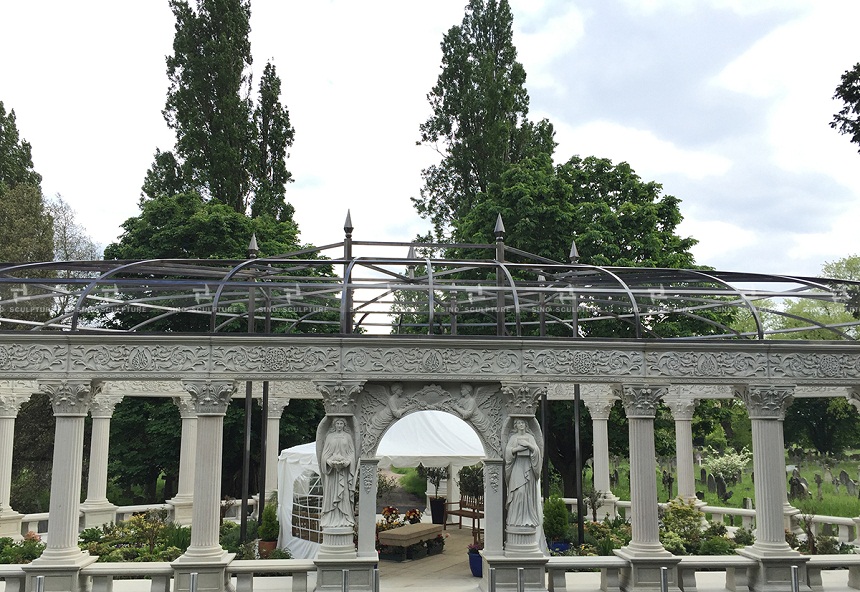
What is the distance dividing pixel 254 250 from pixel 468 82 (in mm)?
21700

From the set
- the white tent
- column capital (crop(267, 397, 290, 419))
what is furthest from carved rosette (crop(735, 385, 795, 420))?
column capital (crop(267, 397, 290, 419))

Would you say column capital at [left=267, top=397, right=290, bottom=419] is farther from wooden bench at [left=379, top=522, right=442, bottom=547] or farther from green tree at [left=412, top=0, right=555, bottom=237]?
green tree at [left=412, top=0, right=555, bottom=237]

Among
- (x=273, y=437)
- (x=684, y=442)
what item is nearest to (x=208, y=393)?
(x=273, y=437)

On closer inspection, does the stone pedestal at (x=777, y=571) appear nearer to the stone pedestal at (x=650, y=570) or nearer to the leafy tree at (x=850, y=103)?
the stone pedestal at (x=650, y=570)

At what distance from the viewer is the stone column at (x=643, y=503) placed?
1313cm

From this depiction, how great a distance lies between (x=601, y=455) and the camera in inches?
877

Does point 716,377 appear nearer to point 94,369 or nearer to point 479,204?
point 94,369

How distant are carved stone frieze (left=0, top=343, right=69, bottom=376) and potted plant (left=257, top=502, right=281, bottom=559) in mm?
6616

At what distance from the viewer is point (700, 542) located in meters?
16.8

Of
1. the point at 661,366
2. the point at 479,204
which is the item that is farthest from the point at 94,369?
the point at 479,204

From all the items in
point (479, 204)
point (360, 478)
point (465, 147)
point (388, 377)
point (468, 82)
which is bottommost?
point (360, 478)

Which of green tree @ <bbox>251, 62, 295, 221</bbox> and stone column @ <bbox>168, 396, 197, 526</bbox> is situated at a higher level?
green tree @ <bbox>251, 62, 295, 221</bbox>

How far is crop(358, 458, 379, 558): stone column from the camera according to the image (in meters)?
12.9

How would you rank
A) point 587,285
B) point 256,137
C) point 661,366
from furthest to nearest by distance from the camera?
point 256,137
point 587,285
point 661,366
